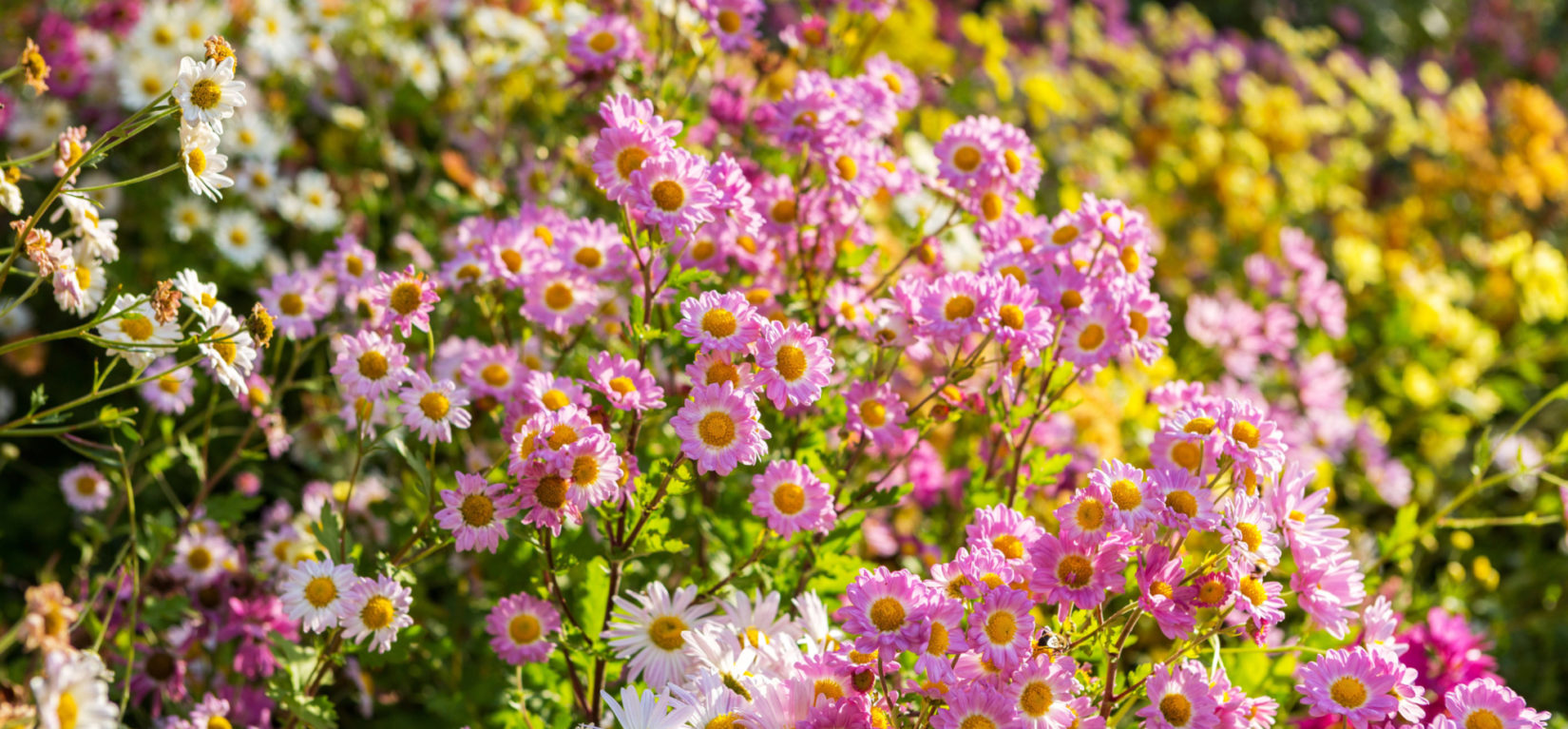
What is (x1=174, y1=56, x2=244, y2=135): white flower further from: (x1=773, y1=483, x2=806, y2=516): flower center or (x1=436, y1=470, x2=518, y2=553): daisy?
(x1=773, y1=483, x2=806, y2=516): flower center

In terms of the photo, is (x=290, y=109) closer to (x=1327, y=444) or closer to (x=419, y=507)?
(x=419, y=507)

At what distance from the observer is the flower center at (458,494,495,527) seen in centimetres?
163

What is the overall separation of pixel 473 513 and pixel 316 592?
0.99ft

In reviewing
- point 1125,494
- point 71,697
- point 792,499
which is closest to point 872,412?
point 792,499

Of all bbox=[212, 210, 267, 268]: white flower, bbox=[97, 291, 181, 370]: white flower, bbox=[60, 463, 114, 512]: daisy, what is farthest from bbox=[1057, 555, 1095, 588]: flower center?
bbox=[212, 210, 267, 268]: white flower

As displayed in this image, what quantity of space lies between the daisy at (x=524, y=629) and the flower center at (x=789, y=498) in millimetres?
433

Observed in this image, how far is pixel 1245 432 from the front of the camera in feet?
5.36

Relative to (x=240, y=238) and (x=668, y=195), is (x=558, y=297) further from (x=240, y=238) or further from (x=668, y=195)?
(x=240, y=238)

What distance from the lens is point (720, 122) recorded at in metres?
2.61

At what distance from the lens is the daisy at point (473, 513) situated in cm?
162

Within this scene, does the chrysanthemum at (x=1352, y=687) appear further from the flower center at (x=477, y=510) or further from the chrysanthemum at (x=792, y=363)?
the flower center at (x=477, y=510)

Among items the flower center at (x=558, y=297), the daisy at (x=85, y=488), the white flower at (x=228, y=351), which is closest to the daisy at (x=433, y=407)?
the white flower at (x=228, y=351)

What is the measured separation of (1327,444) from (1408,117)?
9.89 feet

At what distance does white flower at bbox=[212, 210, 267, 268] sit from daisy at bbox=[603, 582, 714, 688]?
1864 mm
